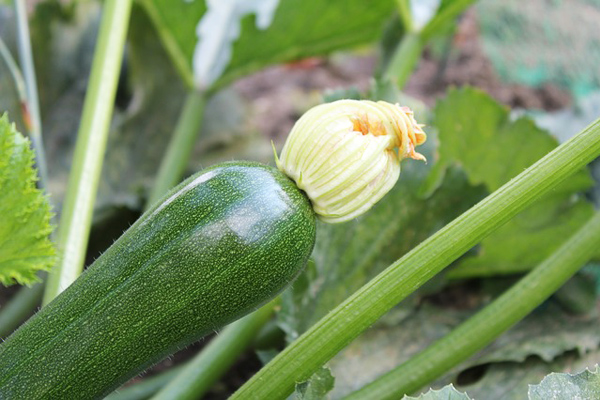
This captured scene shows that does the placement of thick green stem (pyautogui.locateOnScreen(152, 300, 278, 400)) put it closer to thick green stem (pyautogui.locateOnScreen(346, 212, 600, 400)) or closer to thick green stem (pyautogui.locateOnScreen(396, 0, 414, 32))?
thick green stem (pyautogui.locateOnScreen(346, 212, 600, 400))

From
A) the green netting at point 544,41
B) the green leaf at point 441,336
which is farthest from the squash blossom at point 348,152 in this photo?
the green netting at point 544,41

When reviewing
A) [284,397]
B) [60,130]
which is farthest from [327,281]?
[60,130]

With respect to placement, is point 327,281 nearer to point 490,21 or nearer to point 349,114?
point 349,114

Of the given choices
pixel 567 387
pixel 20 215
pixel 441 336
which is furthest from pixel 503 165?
pixel 20 215

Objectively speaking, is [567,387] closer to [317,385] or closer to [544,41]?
→ [317,385]

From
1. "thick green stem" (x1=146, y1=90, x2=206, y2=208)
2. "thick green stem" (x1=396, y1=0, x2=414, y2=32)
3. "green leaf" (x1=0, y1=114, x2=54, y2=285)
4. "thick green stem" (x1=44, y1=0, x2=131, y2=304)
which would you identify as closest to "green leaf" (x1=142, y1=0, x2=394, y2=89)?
"thick green stem" (x1=146, y1=90, x2=206, y2=208)

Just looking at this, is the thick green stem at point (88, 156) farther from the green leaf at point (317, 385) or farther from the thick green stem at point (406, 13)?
the thick green stem at point (406, 13)
